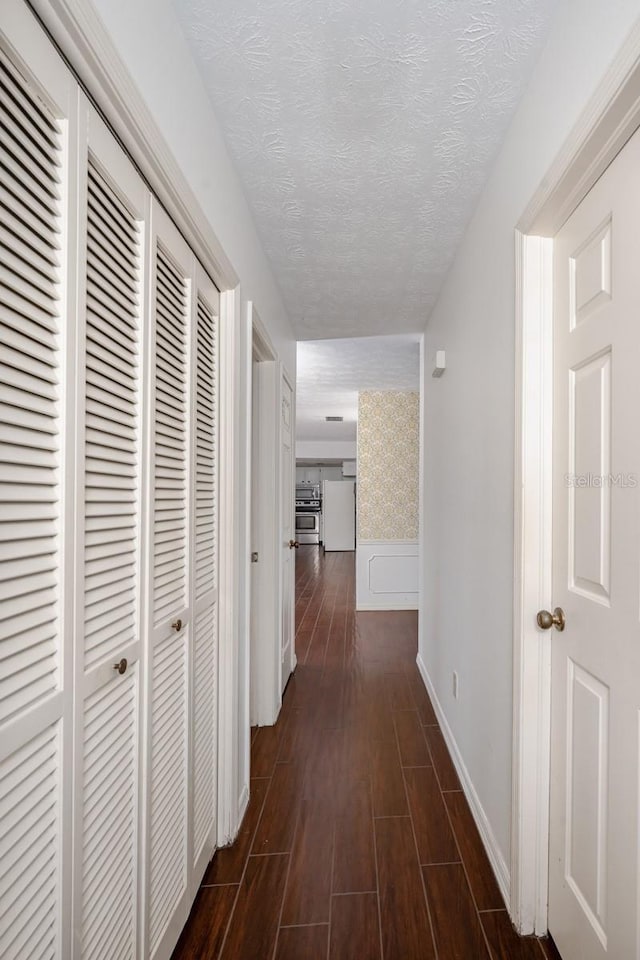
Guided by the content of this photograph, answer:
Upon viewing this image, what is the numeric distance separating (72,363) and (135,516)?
1.37ft

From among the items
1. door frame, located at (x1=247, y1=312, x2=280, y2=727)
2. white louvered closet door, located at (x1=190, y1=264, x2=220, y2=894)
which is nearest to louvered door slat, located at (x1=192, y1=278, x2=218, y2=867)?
white louvered closet door, located at (x1=190, y1=264, x2=220, y2=894)

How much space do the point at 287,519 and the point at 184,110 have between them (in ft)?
7.95

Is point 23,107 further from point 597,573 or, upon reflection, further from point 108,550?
point 597,573

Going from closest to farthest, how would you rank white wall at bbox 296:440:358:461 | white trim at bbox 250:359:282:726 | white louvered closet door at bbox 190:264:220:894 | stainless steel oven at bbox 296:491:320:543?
1. white louvered closet door at bbox 190:264:220:894
2. white trim at bbox 250:359:282:726
3. white wall at bbox 296:440:358:461
4. stainless steel oven at bbox 296:491:320:543

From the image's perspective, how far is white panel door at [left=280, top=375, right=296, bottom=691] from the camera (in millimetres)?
3240

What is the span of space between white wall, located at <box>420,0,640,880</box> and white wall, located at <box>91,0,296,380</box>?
894mm

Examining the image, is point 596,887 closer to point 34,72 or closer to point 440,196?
point 34,72

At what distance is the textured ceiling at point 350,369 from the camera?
4145 mm

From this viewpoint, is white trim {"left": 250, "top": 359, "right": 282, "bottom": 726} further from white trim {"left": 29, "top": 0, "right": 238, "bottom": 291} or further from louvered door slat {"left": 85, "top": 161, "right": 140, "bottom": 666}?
louvered door slat {"left": 85, "top": 161, "right": 140, "bottom": 666}

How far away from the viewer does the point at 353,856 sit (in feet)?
6.00

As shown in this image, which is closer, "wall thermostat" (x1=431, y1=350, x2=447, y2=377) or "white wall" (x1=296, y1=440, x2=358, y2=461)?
"wall thermostat" (x1=431, y1=350, x2=447, y2=377)

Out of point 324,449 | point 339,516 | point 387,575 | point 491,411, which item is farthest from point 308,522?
point 491,411

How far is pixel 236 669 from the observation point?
1.97 meters

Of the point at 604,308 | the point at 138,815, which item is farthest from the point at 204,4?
the point at 138,815
